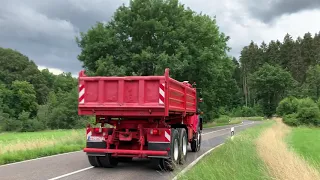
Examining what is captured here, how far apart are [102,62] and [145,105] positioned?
2433cm

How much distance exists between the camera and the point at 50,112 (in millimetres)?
65750

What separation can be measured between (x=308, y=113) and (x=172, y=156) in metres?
46.0

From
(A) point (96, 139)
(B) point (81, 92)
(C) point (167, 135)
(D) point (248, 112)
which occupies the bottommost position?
(A) point (96, 139)

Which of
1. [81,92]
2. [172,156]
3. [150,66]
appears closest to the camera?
[172,156]

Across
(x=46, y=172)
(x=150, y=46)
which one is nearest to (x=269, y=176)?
(x=46, y=172)

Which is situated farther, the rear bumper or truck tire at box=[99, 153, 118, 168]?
truck tire at box=[99, 153, 118, 168]

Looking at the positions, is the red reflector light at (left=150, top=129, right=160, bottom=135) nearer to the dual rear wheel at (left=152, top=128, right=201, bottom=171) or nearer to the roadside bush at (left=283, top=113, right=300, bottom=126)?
the dual rear wheel at (left=152, top=128, right=201, bottom=171)

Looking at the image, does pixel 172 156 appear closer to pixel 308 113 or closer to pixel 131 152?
pixel 131 152

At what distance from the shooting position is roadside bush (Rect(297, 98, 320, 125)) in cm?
5212

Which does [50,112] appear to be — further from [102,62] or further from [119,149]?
[119,149]

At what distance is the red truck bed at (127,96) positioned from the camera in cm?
1041

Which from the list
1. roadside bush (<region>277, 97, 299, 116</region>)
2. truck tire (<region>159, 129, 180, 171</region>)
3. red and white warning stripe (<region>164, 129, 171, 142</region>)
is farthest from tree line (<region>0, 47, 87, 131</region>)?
red and white warning stripe (<region>164, 129, 171, 142</region>)

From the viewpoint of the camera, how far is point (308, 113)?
172 feet

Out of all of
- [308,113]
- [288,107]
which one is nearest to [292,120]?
[308,113]
